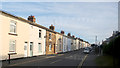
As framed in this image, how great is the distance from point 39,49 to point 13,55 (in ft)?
32.8

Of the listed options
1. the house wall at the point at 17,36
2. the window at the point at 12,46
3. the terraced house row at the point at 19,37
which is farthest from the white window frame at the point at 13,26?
the window at the point at 12,46

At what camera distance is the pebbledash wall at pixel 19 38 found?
731 inches

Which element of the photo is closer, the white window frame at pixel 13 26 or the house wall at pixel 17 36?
the house wall at pixel 17 36

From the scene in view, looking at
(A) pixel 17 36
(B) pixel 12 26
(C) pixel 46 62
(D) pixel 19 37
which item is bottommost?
(C) pixel 46 62

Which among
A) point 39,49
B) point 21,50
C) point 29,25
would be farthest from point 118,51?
point 39,49

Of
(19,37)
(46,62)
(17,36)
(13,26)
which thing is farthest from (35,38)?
(46,62)

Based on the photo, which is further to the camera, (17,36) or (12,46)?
(17,36)

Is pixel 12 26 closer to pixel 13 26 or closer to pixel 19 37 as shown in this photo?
pixel 13 26

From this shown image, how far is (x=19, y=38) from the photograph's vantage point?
21922 millimetres

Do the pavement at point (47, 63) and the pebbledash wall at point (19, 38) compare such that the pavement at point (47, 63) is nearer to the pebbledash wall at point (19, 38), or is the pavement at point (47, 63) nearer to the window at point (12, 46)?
the window at point (12, 46)

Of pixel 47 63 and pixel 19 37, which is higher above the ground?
pixel 19 37

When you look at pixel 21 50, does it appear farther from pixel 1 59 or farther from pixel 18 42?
pixel 1 59

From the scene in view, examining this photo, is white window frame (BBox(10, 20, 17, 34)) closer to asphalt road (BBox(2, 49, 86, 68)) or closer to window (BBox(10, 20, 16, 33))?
window (BBox(10, 20, 16, 33))

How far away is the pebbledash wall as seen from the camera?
731 inches
